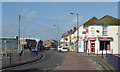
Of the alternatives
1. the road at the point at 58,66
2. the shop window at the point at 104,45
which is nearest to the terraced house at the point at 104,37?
the shop window at the point at 104,45

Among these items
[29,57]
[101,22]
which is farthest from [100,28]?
[29,57]

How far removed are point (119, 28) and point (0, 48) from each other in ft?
85.1

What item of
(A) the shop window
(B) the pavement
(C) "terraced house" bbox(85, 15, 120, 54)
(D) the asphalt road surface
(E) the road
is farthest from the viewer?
(A) the shop window

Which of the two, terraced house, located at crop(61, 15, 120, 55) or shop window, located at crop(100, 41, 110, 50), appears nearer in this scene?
terraced house, located at crop(61, 15, 120, 55)

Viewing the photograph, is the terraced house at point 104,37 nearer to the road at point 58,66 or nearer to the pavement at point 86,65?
the pavement at point 86,65

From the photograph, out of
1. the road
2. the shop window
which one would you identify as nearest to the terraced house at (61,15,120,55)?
the shop window

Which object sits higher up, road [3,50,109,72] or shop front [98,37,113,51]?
shop front [98,37,113,51]

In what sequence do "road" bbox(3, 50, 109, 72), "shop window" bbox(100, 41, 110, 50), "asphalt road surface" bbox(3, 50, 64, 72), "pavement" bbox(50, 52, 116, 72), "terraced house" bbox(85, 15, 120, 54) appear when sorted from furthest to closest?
"shop window" bbox(100, 41, 110, 50) < "terraced house" bbox(85, 15, 120, 54) < "road" bbox(3, 50, 109, 72) < "pavement" bbox(50, 52, 116, 72) < "asphalt road surface" bbox(3, 50, 64, 72)

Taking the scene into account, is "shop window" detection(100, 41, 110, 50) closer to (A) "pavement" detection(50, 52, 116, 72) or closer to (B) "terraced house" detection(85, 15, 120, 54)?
(B) "terraced house" detection(85, 15, 120, 54)

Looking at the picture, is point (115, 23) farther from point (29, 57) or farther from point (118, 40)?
point (29, 57)

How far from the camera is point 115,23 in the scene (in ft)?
144

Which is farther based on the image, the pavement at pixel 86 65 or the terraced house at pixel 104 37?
the terraced house at pixel 104 37

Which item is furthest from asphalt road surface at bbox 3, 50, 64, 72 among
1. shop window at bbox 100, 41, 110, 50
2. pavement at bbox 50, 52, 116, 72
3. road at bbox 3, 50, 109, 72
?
shop window at bbox 100, 41, 110, 50

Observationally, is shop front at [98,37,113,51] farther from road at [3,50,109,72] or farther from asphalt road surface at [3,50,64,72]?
asphalt road surface at [3,50,64,72]
